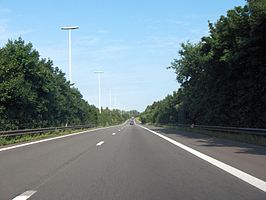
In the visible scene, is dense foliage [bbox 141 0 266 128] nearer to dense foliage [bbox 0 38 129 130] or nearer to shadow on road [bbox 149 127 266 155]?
shadow on road [bbox 149 127 266 155]

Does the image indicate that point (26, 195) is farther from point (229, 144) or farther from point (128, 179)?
point (229, 144)

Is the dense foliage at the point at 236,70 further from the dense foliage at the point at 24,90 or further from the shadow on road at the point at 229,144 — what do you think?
the dense foliage at the point at 24,90

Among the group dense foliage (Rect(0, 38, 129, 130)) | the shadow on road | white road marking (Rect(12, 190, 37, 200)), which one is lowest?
white road marking (Rect(12, 190, 37, 200))

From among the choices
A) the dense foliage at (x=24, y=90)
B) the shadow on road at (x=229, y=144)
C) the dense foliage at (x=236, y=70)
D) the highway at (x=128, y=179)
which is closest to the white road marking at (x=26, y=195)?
the highway at (x=128, y=179)

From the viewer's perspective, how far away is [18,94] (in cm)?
3244

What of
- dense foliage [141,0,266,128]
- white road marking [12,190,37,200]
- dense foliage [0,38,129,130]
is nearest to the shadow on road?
dense foliage [141,0,266,128]

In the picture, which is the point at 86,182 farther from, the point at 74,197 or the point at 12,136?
the point at 12,136

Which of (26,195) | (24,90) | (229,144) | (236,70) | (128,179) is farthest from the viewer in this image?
(236,70)

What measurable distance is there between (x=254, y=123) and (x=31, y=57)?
19186 millimetres

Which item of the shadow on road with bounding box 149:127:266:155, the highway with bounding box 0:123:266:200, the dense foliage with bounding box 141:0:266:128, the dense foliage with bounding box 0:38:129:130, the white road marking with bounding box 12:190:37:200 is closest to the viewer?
the white road marking with bounding box 12:190:37:200

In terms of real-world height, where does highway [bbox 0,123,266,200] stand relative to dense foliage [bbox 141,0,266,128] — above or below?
below

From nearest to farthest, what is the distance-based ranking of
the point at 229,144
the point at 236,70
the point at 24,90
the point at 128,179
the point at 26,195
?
1. the point at 26,195
2. the point at 128,179
3. the point at 229,144
4. the point at 24,90
5. the point at 236,70

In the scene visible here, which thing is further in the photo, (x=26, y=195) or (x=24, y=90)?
(x=24, y=90)

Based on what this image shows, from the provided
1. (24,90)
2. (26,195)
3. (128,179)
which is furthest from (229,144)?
(26,195)
